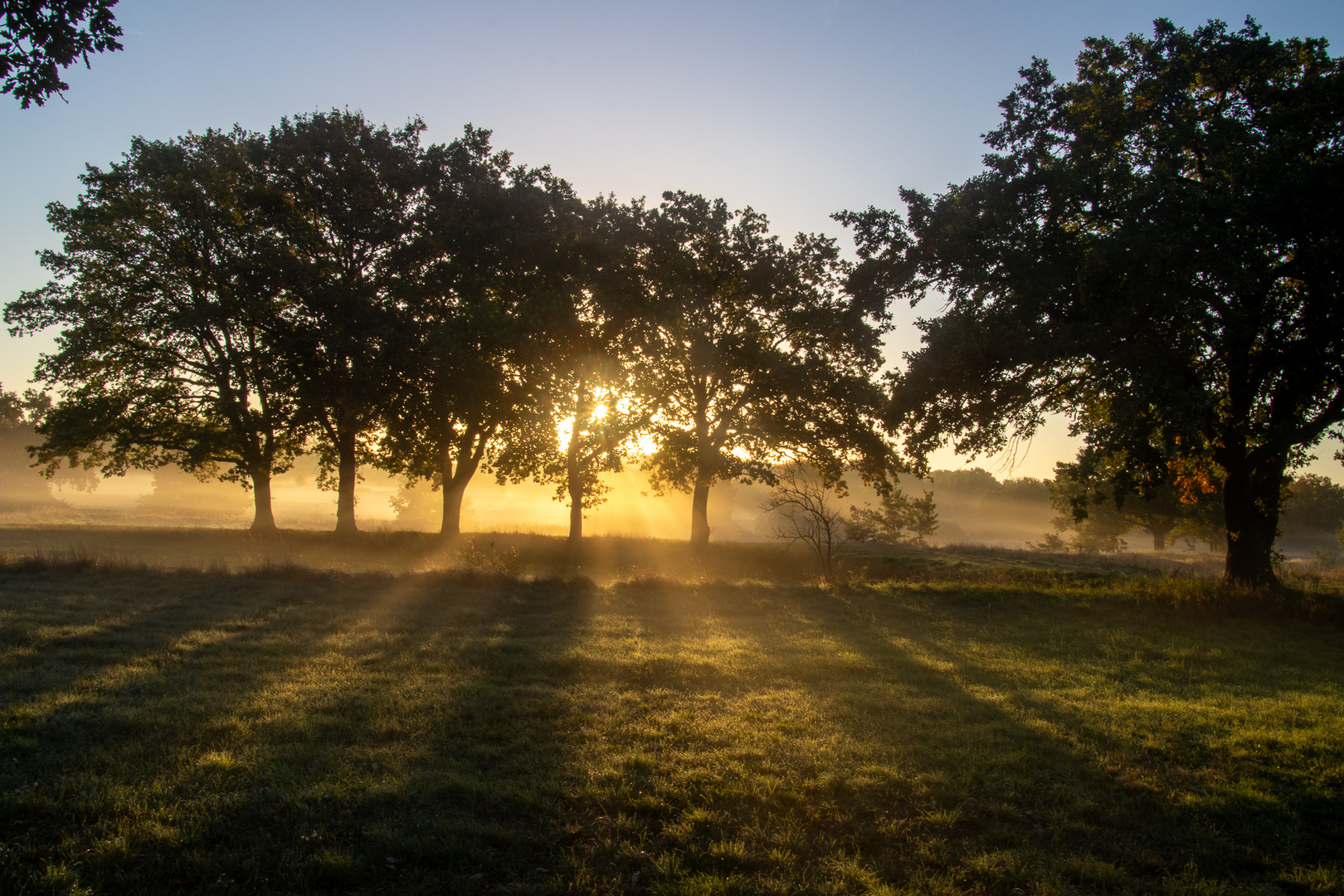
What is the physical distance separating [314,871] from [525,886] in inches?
58.0

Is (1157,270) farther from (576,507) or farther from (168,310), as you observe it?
(168,310)

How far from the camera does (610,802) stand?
5.71 metres

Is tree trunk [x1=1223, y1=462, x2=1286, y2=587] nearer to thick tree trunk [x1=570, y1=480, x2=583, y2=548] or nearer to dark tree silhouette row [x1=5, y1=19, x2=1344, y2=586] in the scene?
dark tree silhouette row [x1=5, y1=19, x2=1344, y2=586]

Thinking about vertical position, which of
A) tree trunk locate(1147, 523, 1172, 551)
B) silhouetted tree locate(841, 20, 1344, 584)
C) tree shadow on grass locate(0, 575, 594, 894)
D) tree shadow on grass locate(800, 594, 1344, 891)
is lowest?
tree trunk locate(1147, 523, 1172, 551)

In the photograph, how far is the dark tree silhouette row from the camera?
52.0ft

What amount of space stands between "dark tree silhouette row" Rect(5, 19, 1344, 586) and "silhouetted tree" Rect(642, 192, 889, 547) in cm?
13

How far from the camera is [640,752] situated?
22.1 feet

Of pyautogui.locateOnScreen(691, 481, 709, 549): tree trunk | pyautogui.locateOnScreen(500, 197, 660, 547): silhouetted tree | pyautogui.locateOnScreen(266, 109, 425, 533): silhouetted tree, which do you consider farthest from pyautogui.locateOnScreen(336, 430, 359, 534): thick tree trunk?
pyautogui.locateOnScreen(691, 481, 709, 549): tree trunk

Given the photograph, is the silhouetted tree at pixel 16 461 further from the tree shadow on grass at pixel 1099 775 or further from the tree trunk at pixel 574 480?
the tree shadow on grass at pixel 1099 775

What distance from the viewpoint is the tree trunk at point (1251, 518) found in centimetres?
1756

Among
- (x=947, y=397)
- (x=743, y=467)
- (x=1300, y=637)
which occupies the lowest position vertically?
(x=1300, y=637)

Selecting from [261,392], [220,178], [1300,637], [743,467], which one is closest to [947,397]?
[1300,637]

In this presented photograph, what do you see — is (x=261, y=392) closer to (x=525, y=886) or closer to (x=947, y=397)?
(x=947, y=397)

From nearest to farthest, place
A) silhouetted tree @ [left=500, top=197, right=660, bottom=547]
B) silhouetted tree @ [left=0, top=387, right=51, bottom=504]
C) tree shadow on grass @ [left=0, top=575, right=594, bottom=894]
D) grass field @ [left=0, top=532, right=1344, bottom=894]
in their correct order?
tree shadow on grass @ [left=0, top=575, right=594, bottom=894], grass field @ [left=0, top=532, right=1344, bottom=894], silhouetted tree @ [left=500, top=197, right=660, bottom=547], silhouetted tree @ [left=0, top=387, right=51, bottom=504]
